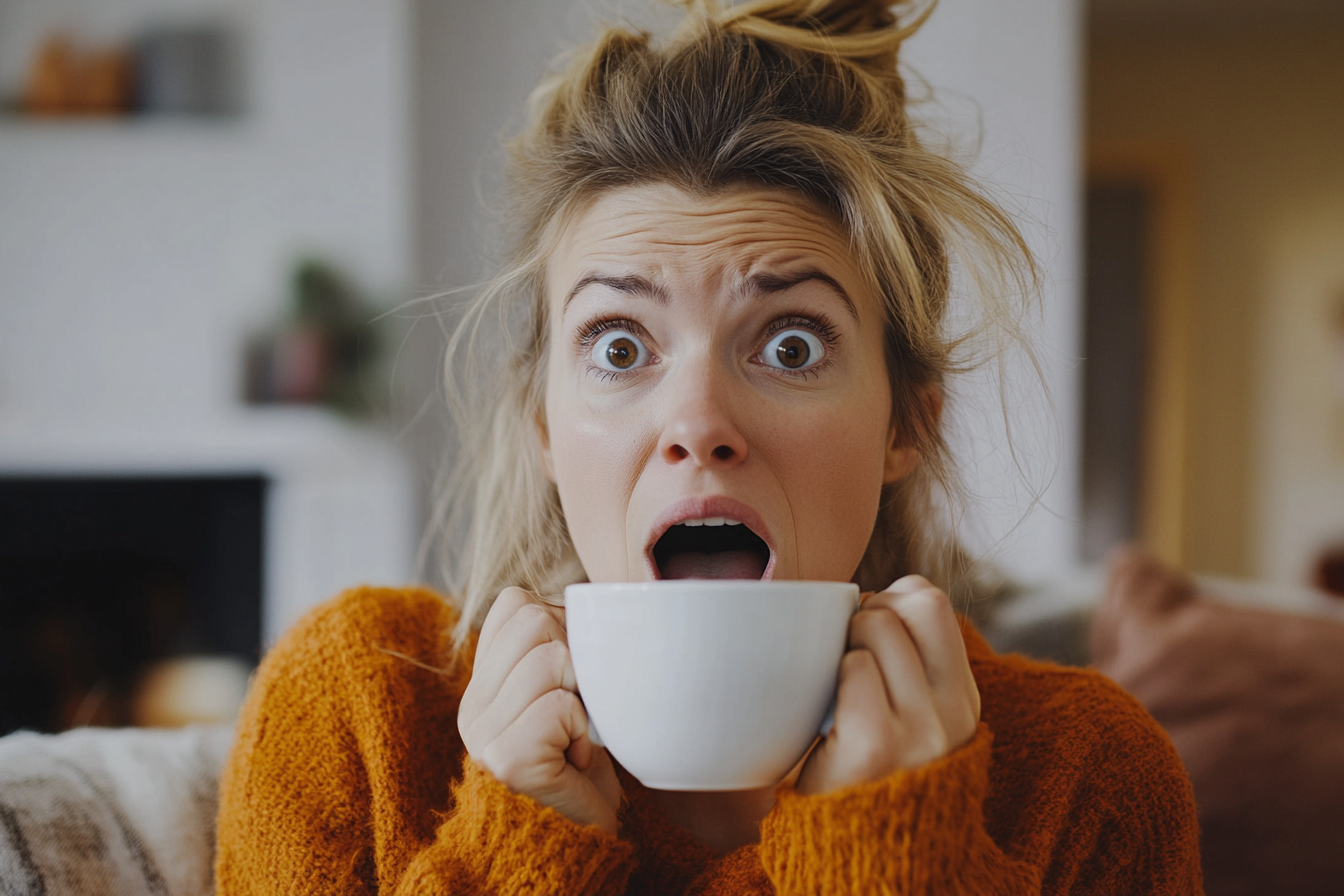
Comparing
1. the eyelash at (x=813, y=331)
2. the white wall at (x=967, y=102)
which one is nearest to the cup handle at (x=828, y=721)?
the eyelash at (x=813, y=331)

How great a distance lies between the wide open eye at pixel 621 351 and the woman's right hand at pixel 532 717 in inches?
7.7

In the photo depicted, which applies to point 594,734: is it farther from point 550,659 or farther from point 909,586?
point 909,586

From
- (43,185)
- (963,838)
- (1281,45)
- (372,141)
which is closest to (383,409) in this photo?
(372,141)

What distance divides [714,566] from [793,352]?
172 mm

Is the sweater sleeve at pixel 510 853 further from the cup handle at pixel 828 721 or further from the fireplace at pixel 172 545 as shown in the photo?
the fireplace at pixel 172 545

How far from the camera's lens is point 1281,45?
5.12 metres

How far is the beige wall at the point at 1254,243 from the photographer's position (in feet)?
16.7

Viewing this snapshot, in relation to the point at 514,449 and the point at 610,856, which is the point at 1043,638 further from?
the point at 610,856

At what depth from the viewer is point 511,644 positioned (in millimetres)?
665

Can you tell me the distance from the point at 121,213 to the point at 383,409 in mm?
992

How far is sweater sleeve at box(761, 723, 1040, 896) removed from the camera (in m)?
0.58

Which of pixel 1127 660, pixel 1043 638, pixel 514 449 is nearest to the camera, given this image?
pixel 514 449

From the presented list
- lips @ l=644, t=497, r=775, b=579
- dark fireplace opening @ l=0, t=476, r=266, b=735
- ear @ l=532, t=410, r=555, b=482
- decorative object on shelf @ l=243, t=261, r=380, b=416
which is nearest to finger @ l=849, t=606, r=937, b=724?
lips @ l=644, t=497, r=775, b=579

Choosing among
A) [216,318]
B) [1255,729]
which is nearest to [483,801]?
[1255,729]
